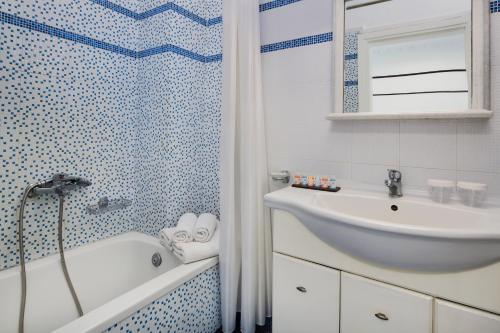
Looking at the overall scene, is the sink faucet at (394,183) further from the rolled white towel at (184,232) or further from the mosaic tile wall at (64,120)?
the mosaic tile wall at (64,120)

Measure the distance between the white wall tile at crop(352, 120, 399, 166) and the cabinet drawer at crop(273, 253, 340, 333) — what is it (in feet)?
1.89

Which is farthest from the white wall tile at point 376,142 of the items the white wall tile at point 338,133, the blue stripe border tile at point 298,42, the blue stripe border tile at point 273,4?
the blue stripe border tile at point 273,4

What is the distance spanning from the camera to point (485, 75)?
3.67 ft

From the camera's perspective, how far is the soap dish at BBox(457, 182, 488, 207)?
108 centimetres

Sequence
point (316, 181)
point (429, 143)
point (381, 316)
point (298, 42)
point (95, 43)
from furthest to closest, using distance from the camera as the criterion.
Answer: point (95, 43) → point (298, 42) → point (316, 181) → point (429, 143) → point (381, 316)

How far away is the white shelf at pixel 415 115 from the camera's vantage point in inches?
43.8

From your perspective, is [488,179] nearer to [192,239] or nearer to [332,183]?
[332,183]

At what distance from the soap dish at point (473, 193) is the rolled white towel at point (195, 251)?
1155 millimetres

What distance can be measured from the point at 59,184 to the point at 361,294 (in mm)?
1511

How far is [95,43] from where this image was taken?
1689 mm

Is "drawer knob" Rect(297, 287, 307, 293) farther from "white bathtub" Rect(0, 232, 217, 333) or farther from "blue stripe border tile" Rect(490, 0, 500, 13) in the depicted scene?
"blue stripe border tile" Rect(490, 0, 500, 13)

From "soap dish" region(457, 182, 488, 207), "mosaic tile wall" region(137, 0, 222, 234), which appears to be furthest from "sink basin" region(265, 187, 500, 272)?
"mosaic tile wall" region(137, 0, 222, 234)

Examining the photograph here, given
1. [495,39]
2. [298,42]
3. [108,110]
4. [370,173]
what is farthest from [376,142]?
[108,110]

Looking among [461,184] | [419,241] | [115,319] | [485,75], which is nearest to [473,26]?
[485,75]
